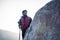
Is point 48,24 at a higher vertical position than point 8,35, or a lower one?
higher

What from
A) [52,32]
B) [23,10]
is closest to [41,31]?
[52,32]

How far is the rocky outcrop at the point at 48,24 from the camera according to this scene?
1.51ft

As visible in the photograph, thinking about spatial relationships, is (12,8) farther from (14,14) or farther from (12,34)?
(12,34)

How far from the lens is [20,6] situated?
4.63 feet

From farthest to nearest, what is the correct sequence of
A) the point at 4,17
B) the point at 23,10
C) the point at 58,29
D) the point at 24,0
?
the point at 4,17 < the point at 24,0 < the point at 23,10 < the point at 58,29

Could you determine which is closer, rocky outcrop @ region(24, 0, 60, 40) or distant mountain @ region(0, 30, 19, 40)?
rocky outcrop @ region(24, 0, 60, 40)

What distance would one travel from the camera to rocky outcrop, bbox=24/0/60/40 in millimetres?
459

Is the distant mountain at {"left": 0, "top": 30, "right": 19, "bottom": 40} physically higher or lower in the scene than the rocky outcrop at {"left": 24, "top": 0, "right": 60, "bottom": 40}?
lower

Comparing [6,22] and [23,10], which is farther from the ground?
[23,10]

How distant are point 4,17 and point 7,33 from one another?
0.20 m

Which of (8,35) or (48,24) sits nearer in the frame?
(48,24)

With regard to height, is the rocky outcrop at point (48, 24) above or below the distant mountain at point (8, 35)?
above

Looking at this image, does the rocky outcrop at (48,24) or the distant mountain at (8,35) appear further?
the distant mountain at (8,35)

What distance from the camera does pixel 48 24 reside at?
1.57 feet
